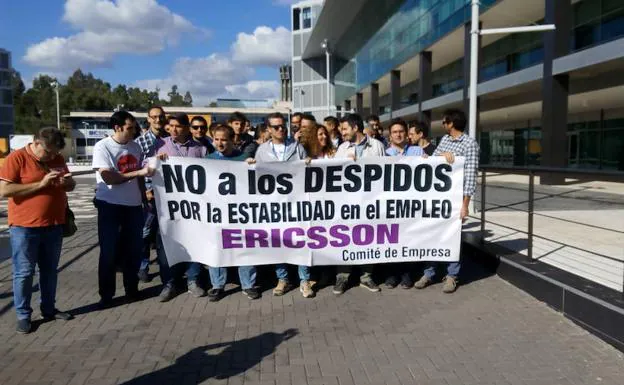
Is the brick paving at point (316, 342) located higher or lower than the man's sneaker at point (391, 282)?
lower

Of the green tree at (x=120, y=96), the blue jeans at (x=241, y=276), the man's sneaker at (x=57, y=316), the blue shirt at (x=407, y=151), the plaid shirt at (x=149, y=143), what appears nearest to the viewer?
the man's sneaker at (x=57, y=316)

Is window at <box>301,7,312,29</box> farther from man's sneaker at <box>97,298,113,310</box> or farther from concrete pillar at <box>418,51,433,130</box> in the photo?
man's sneaker at <box>97,298,113,310</box>

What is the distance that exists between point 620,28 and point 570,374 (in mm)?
17593

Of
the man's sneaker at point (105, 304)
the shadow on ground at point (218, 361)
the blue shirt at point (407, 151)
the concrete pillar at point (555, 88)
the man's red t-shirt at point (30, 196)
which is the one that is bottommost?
the shadow on ground at point (218, 361)

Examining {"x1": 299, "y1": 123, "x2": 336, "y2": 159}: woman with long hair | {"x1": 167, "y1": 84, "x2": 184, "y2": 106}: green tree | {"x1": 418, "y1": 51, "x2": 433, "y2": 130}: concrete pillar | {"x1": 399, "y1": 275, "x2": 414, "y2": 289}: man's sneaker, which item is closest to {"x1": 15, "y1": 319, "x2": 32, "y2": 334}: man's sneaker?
{"x1": 299, "y1": 123, "x2": 336, "y2": 159}: woman with long hair

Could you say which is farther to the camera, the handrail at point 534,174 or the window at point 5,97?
the window at point 5,97

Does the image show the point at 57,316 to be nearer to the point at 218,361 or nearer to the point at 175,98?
the point at 218,361

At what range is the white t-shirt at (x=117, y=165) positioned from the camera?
5352 millimetres

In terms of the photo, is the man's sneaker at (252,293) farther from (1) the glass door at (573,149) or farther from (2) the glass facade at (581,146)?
(1) the glass door at (573,149)

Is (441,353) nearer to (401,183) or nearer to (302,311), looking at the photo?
(302,311)

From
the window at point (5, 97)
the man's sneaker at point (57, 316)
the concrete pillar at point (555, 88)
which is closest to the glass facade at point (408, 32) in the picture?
the concrete pillar at point (555, 88)

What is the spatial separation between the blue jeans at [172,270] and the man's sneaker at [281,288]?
0.96 m

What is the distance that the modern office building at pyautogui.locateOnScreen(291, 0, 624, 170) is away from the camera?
750 inches

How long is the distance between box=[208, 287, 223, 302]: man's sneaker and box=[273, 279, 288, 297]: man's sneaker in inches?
24.7
